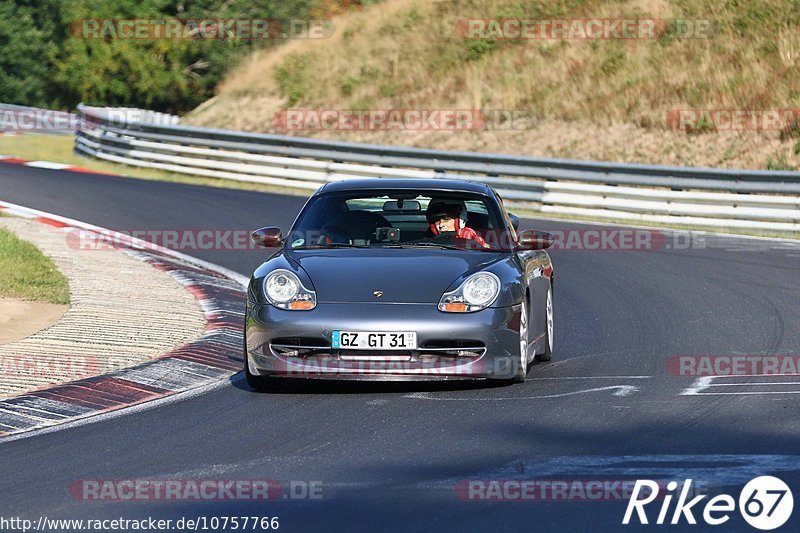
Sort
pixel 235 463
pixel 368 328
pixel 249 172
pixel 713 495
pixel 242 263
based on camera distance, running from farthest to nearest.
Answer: pixel 249 172, pixel 242 263, pixel 368 328, pixel 235 463, pixel 713 495

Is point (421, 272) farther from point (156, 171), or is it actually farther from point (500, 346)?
point (156, 171)

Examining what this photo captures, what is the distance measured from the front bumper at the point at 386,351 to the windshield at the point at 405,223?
101cm

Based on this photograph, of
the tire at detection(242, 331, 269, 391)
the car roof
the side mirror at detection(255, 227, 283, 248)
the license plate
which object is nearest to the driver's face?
the car roof

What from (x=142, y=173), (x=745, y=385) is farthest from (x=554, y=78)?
(x=745, y=385)

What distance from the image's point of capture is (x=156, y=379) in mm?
9398

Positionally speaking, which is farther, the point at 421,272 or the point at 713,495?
the point at 421,272

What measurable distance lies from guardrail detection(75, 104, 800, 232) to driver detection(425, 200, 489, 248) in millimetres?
11792

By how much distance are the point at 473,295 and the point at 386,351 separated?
2.27ft

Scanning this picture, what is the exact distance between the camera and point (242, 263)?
1639 cm

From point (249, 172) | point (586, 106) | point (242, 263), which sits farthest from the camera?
point (586, 106)

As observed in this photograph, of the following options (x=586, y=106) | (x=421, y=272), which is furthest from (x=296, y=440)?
(x=586, y=106)

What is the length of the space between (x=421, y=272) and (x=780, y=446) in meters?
2.84

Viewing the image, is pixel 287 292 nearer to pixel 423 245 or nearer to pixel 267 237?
pixel 267 237

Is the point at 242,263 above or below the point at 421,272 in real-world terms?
below
